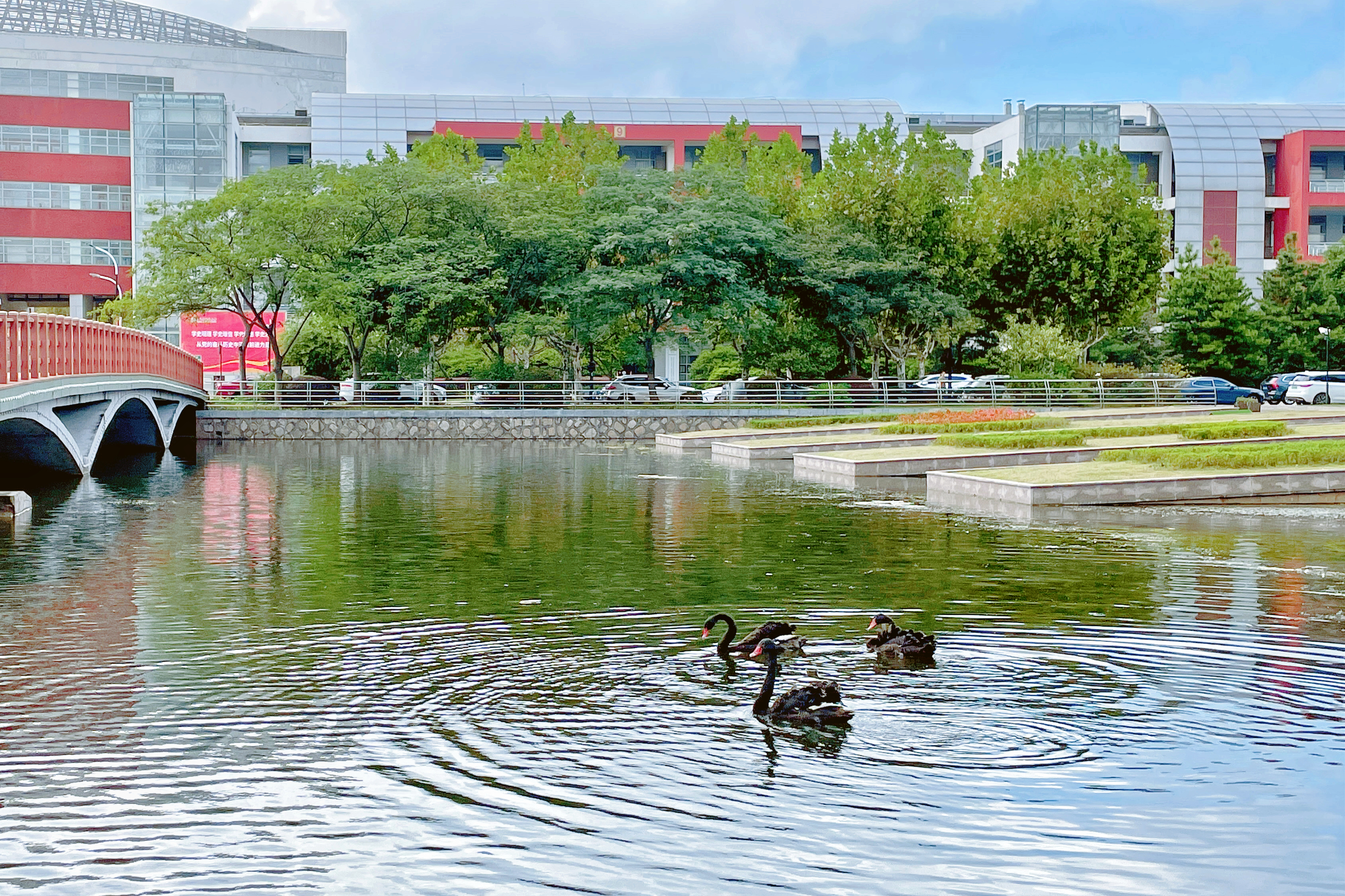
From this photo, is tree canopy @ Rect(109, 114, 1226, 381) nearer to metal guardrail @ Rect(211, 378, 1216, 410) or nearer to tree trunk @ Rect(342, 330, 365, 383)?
tree trunk @ Rect(342, 330, 365, 383)

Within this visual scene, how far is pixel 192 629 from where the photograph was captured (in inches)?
502

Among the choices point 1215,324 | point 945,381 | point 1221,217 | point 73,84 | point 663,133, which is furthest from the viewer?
point 663,133

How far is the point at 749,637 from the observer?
11492 mm

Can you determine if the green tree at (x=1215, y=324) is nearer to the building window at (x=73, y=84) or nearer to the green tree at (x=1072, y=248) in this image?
the green tree at (x=1072, y=248)

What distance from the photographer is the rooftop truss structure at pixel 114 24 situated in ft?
316

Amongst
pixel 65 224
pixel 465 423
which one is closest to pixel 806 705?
pixel 465 423

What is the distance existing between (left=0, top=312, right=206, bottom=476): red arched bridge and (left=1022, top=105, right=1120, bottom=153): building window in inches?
2329

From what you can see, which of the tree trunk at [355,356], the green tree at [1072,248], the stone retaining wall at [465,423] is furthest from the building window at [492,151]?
the stone retaining wall at [465,423]

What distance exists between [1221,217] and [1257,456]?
6417cm

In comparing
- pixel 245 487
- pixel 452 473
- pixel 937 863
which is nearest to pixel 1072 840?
pixel 937 863

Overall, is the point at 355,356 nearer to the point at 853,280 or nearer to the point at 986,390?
the point at 853,280

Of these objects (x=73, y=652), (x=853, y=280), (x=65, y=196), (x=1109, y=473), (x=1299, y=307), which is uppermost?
(x=65, y=196)

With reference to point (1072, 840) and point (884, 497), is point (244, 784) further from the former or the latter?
point (884, 497)

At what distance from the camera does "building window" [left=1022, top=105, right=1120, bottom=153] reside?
283 ft
